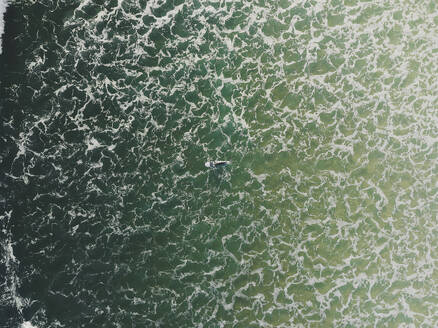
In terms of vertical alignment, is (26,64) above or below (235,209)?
above

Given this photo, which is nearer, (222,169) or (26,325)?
(26,325)

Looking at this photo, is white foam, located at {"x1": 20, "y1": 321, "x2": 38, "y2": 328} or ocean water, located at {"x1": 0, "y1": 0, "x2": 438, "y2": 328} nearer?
white foam, located at {"x1": 20, "y1": 321, "x2": 38, "y2": 328}

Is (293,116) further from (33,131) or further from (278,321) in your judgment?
(33,131)

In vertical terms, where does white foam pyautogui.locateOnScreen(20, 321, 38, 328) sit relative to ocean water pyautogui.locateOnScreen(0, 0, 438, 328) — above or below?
below

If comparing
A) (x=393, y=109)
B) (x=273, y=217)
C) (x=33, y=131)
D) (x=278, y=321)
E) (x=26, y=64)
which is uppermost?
(x=26, y=64)

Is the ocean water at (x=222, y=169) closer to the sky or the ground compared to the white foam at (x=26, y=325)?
closer to the sky

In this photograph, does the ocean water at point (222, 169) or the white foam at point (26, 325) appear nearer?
the white foam at point (26, 325)

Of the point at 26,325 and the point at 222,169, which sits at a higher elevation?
the point at 222,169

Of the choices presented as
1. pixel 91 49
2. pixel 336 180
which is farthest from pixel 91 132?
pixel 336 180
